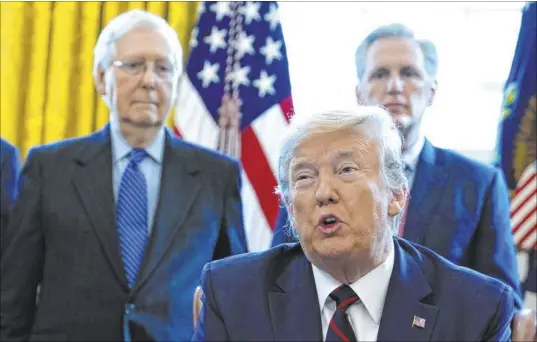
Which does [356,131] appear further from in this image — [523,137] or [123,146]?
[523,137]

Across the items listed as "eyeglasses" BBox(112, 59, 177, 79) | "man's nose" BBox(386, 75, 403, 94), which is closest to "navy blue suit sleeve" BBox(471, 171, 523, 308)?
"man's nose" BBox(386, 75, 403, 94)

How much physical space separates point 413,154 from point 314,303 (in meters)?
1.39

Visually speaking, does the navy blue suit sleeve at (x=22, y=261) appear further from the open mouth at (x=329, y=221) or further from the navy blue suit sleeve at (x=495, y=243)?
the navy blue suit sleeve at (x=495, y=243)

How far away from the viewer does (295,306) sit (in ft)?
7.00

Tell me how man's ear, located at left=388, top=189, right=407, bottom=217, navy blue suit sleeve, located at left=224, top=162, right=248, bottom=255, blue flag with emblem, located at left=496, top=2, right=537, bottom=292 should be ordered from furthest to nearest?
blue flag with emblem, located at left=496, top=2, right=537, bottom=292 < navy blue suit sleeve, located at left=224, top=162, right=248, bottom=255 < man's ear, located at left=388, top=189, right=407, bottom=217

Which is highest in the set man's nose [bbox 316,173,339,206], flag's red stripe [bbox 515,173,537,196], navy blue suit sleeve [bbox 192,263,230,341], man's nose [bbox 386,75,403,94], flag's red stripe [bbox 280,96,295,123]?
man's nose [bbox 386,75,403,94]

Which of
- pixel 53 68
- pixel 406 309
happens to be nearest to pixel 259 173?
pixel 53 68

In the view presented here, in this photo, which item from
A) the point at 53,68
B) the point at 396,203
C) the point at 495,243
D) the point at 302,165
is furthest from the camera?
Result: the point at 53,68

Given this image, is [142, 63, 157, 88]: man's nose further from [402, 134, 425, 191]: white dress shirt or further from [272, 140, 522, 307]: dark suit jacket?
[402, 134, 425, 191]: white dress shirt

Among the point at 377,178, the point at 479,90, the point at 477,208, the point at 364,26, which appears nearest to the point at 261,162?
the point at 364,26

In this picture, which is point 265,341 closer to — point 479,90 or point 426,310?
point 426,310

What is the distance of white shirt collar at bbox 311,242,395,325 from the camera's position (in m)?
2.14

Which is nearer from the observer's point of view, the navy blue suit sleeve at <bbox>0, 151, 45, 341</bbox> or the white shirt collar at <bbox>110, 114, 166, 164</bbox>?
the navy blue suit sleeve at <bbox>0, 151, 45, 341</bbox>

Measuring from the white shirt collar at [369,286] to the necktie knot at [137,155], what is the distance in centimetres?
136
